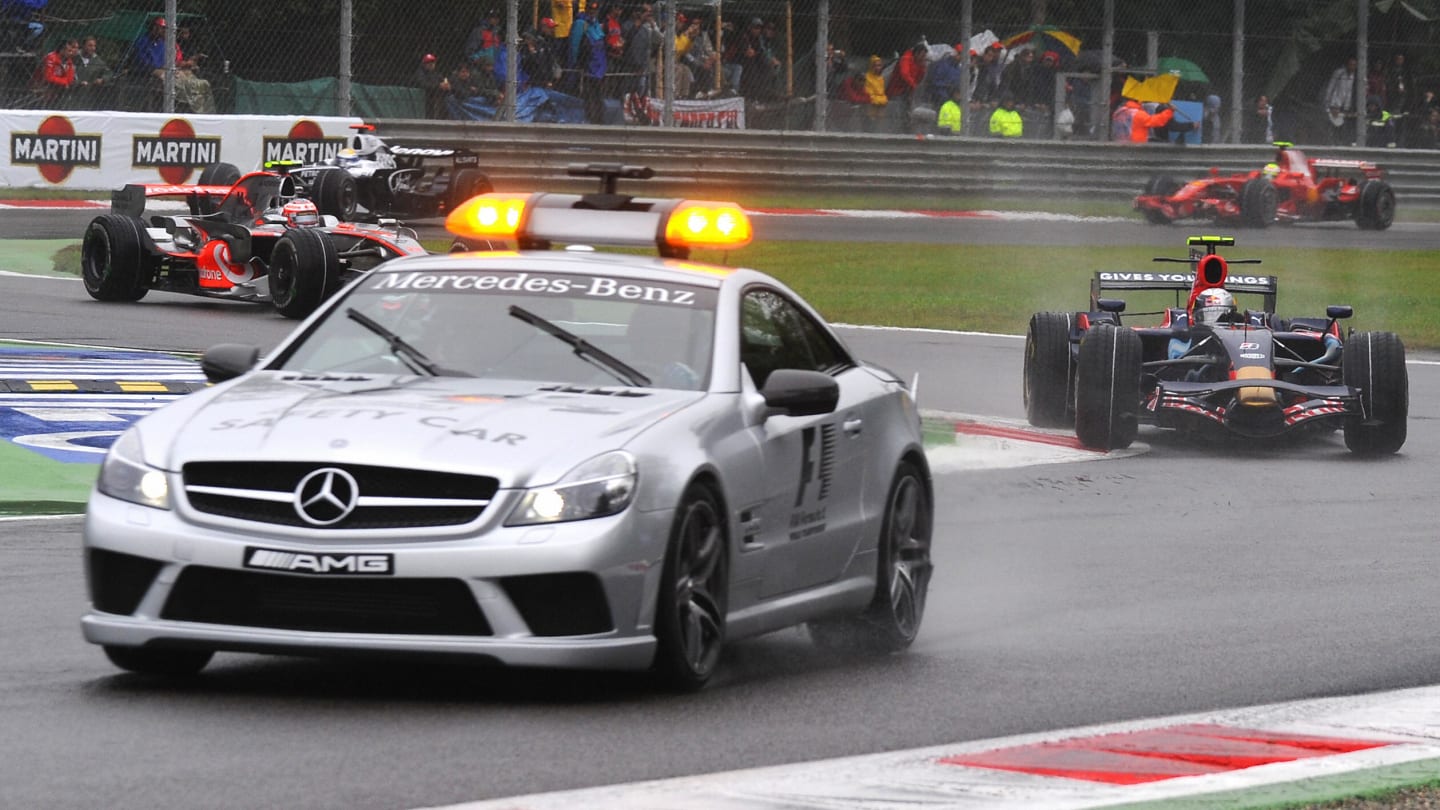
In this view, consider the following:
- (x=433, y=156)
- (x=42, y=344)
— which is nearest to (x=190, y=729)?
(x=42, y=344)

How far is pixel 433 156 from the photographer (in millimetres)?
29906

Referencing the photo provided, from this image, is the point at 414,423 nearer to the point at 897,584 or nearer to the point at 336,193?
the point at 897,584

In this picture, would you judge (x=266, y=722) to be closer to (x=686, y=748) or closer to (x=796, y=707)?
(x=686, y=748)

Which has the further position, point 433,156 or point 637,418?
point 433,156

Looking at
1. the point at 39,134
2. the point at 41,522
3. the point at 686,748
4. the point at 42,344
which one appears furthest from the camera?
the point at 39,134

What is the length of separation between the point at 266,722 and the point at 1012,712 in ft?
6.51

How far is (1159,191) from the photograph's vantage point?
35.9 metres

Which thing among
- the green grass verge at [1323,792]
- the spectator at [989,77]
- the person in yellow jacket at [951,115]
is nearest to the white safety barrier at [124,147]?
the person in yellow jacket at [951,115]

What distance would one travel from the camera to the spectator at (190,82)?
29.2 m

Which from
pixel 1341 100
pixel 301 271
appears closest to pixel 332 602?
pixel 301 271

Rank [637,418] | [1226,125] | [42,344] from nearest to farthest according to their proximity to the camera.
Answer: [637,418]
[42,344]
[1226,125]

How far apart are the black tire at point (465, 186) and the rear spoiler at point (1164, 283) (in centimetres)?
1462

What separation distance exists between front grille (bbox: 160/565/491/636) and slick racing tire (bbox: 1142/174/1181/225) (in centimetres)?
3075

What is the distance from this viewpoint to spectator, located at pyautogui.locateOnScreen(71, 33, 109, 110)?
28469mm
